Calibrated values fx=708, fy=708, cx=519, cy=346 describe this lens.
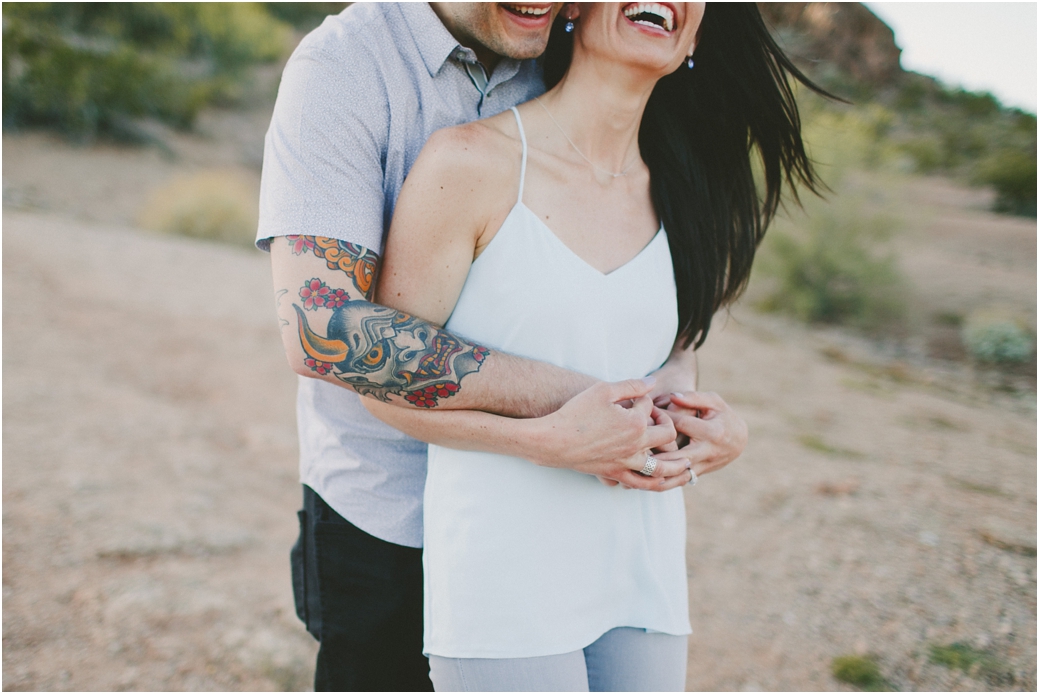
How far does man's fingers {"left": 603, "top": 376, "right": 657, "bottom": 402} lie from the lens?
4.07ft

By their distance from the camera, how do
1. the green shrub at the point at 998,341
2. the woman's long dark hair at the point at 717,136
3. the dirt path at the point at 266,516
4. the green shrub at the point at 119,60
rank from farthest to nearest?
the green shrub at the point at 119,60, the green shrub at the point at 998,341, the dirt path at the point at 266,516, the woman's long dark hair at the point at 717,136

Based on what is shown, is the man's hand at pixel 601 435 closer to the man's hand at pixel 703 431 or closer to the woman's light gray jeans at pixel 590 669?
the man's hand at pixel 703 431

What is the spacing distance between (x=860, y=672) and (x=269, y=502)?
2.79 meters

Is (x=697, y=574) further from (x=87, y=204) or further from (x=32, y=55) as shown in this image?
(x=32, y=55)

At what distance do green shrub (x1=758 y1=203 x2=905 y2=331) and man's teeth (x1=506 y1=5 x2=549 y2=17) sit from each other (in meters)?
8.06

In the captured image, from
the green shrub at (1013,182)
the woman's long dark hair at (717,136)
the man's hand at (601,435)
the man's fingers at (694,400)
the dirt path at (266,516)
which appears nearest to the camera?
the man's hand at (601,435)

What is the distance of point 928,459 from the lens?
472 cm

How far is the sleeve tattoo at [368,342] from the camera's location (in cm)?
122

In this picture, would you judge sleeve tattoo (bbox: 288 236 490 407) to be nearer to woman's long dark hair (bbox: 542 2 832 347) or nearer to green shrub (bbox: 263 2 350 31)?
woman's long dark hair (bbox: 542 2 832 347)

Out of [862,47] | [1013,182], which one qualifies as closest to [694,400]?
[1013,182]

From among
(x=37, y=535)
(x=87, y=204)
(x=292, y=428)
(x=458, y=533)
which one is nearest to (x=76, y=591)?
(x=37, y=535)

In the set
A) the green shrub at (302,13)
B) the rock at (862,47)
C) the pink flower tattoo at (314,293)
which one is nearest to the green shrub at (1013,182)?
the rock at (862,47)

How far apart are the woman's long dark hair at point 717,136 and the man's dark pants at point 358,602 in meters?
0.84

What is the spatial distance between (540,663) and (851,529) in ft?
10.2
